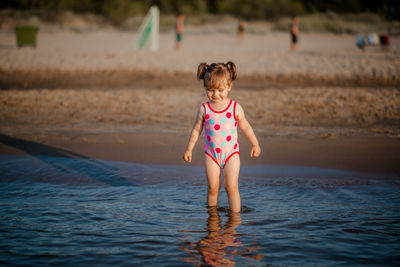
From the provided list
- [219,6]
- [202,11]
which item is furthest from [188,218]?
[219,6]

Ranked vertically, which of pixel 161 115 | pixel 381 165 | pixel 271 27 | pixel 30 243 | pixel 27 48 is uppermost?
pixel 271 27

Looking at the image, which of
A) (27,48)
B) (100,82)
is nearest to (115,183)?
(100,82)

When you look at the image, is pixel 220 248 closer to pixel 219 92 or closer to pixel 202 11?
pixel 219 92

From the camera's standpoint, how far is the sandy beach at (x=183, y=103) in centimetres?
708

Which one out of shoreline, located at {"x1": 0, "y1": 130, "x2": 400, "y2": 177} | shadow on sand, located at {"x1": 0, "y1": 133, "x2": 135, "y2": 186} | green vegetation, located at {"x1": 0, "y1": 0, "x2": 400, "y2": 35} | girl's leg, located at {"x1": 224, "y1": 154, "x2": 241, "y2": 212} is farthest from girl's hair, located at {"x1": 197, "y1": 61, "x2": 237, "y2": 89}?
green vegetation, located at {"x1": 0, "y1": 0, "x2": 400, "y2": 35}

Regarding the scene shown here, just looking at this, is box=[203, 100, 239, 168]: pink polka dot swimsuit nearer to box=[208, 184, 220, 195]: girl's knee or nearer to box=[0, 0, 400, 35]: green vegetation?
box=[208, 184, 220, 195]: girl's knee

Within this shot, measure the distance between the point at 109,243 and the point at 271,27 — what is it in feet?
110

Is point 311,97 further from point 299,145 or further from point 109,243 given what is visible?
point 109,243

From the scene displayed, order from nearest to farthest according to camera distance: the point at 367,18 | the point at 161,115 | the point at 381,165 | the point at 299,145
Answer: the point at 381,165, the point at 299,145, the point at 161,115, the point at 367,18

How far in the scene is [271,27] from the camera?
36.0 metres

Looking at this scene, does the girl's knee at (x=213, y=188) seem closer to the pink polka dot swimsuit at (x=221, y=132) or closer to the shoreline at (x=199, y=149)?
the pink polka dot swimsuit at (x=221, y=132)

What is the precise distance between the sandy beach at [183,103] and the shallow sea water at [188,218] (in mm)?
779

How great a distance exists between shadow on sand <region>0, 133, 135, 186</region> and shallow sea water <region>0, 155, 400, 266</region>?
0.11ft

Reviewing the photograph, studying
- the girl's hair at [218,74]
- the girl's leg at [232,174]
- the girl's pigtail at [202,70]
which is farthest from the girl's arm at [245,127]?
the girl's pigtail at [202,70]
